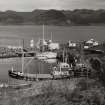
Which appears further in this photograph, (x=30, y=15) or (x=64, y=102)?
(x=30, y=15)

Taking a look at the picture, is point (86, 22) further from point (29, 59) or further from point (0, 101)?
point (0, 101)

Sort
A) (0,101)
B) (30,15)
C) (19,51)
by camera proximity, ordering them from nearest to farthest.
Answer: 1. (0,101)
2. (19,51)
3. (30,15)

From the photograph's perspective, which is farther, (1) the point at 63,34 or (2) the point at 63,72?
(1) the point at 63,34

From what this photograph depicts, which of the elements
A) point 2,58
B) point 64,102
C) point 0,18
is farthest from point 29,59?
point 0,18

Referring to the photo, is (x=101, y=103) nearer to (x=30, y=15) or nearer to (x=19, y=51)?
(x=19, y=51)

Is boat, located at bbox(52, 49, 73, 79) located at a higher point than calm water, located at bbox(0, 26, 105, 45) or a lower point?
lower

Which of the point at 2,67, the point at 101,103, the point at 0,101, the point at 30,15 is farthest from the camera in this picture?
the point at 30,15

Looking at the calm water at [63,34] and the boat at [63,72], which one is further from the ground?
the calm water at [63,34]

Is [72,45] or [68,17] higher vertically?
[68,17]

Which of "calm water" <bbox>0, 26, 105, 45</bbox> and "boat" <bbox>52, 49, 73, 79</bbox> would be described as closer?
"boat" <bbox>52, 49, 73, 79</bbox>

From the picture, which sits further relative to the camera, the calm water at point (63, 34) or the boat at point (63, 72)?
the calm water at point (63, 34)
